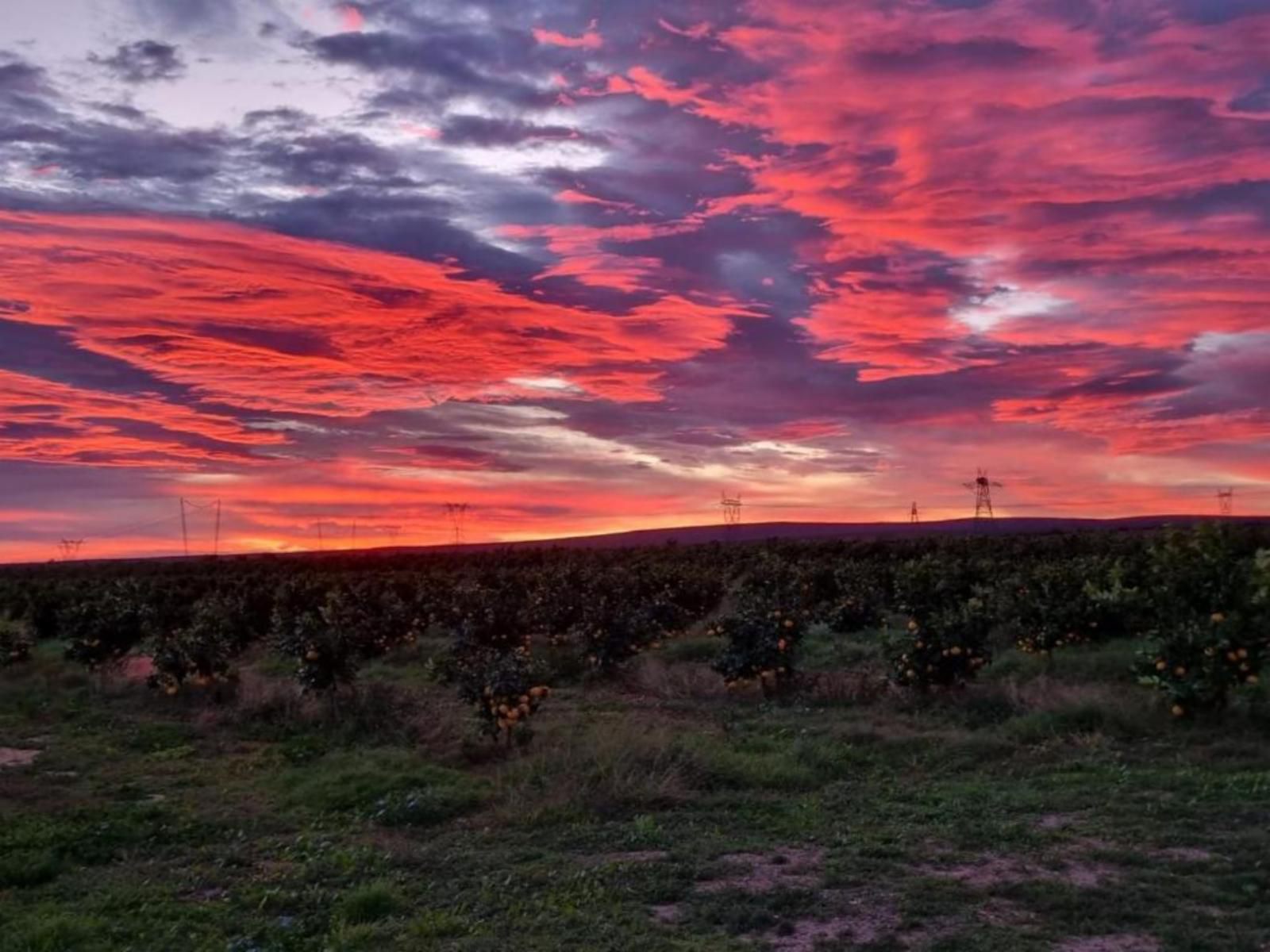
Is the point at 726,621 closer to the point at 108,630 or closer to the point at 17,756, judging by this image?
the point at 17,756

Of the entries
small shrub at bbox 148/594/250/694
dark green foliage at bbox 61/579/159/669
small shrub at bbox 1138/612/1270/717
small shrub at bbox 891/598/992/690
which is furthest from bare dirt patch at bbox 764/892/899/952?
dark green foliage at bbox 61/579/159/669

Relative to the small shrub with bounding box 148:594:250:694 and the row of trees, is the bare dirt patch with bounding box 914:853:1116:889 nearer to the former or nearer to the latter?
the row of trees

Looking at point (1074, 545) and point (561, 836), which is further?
point (1074, 545)

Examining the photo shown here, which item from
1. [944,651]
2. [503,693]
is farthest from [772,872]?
[944,651]

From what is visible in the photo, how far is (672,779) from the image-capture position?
10867mm

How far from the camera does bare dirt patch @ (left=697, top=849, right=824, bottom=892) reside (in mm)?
7832

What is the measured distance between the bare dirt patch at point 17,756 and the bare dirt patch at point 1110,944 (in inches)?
518

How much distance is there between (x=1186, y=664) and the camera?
13.8 metres

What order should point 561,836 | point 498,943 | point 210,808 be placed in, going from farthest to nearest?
point 210,808
point 561,836
point 498,943

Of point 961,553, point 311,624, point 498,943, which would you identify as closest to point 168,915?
point 498,943

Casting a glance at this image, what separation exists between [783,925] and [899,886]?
1.14 meters

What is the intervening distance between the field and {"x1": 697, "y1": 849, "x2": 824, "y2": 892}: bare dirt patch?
0.05 meters

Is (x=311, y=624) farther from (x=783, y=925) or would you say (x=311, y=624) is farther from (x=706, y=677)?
(x=783, y=925)

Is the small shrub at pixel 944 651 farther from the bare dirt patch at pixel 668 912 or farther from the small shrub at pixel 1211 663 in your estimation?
the bare dirt patch at pixel 668 912
